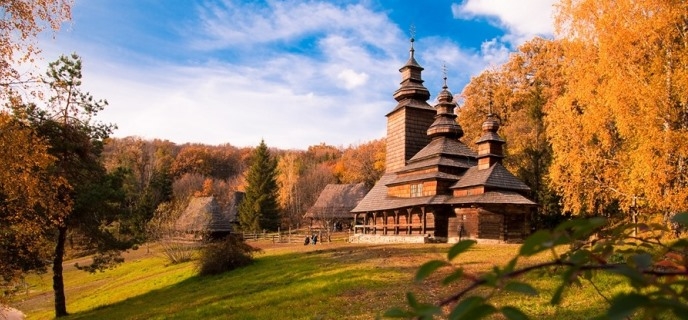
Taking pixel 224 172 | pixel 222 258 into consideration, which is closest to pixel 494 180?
pixel 222 258

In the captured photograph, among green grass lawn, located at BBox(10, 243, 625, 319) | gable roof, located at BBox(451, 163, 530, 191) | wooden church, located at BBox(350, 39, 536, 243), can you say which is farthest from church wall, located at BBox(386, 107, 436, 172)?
green grass lawn, located at BBox(10, 243, 625, 319)

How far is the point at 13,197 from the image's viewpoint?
1163 cm

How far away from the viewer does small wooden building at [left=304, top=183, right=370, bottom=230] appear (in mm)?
55625

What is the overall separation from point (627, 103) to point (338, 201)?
1759 inches

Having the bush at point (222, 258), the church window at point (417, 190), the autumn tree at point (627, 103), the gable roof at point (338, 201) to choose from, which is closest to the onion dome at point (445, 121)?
the church window at point (417, 190)

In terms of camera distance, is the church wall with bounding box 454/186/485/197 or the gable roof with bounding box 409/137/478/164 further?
the gable roof with bounding box 409/137/478/164

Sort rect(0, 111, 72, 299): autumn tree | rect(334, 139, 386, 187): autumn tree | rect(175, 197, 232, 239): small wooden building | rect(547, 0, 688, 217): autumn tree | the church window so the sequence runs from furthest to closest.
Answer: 1. rect(334, 139, 386, 187): autumn tree
2. rect(175, 197, 232, 239): small wooden building
3. the church window
4. rect(547, 0, 688, 217): autumn tree
5. rect(0, 111, 72, 299): autumn tree

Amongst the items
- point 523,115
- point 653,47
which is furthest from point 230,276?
point 523,115

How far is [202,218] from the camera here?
35781mm

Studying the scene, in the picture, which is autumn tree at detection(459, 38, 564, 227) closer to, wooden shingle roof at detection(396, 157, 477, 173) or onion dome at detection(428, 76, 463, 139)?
onion dome at detection(428, 76, 463, 139)

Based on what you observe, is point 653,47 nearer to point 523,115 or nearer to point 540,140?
point 540,140

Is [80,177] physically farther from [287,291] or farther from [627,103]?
[627,103]

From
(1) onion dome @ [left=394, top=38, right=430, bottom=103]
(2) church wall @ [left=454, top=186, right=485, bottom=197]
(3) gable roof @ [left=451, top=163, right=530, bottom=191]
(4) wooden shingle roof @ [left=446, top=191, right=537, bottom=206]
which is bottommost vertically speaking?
(4) wooden shingle roof @ [left=446, top=191, right=537, bottom=206]

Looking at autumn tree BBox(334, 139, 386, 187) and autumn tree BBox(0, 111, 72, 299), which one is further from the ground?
autumn tree BBox(334, 139, 386, 187)
